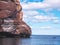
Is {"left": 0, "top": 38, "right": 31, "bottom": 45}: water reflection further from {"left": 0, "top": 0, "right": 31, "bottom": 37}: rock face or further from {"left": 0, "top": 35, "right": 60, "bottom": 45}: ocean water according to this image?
{"left": 0, "top": 0, "right": 31, "bottom": 37}: rock face

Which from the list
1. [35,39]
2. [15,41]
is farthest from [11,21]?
[35,39]

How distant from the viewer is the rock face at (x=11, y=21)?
22.4 ft

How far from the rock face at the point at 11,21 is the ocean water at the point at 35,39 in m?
0.20

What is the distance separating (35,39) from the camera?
7.46m

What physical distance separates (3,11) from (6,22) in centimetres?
26

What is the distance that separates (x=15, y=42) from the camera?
7.49m

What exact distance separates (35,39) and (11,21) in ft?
3.13

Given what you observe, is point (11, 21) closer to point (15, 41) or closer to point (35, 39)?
point (15, 41)

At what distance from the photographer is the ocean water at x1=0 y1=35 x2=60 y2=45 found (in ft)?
22.4

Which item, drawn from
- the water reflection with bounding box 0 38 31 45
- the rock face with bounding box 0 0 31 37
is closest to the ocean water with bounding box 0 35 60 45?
the water reflection with bounding box 0 38 31 45

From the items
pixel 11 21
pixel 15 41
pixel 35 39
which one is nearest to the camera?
pixel 11 21

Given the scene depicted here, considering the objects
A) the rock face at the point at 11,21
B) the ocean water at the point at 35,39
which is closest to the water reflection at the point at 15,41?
the ocean water at the point at 35,39

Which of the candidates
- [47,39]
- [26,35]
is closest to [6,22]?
[26,35]

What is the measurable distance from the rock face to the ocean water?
0.20 m
